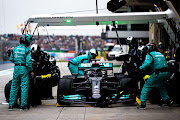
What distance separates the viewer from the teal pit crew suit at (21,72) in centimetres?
915

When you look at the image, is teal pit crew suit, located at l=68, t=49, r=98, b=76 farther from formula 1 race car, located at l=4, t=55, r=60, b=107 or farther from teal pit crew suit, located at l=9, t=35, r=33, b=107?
teal pit crew suit, located at l=9, t=35, r=33, b=107

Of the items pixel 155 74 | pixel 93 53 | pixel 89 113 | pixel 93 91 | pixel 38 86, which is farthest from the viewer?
pixel 93 53

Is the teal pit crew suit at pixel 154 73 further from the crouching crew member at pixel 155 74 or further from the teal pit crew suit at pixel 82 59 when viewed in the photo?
the teal pit crew suit at pixel 82 59

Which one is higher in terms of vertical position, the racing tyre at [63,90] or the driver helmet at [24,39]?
the driver helmet at [24,39]

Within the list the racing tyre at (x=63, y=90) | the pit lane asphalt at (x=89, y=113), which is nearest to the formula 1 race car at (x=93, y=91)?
the racing tyre at (x=63, y=90)

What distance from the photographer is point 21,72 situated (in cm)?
915

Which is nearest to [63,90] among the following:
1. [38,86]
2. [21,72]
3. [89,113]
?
[38,86]

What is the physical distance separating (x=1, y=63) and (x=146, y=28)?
28091 millimetres

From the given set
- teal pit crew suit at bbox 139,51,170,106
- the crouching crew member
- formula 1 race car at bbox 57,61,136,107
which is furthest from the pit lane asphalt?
teal pit crew suit at bbox 139,51,170,106

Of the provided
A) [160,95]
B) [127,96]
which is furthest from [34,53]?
[160,95]

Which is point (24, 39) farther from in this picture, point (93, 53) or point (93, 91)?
point (93, 53)

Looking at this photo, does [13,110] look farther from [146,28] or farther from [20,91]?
[146,28]

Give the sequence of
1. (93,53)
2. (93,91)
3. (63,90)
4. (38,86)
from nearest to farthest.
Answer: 1. (93,91)
2. (63,90)
3. (38,86)
4. (93,53)

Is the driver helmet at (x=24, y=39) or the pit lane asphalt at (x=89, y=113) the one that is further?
the driver helmet at (x=24, y=39)
